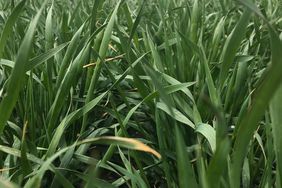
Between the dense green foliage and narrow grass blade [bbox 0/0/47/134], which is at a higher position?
narrow grass blade [bbox 0/0/47/134]

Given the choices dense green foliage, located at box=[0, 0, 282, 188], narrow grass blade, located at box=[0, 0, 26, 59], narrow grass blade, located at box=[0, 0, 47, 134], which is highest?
narrow grass blade, located at box=[0, 0, 26, 59]

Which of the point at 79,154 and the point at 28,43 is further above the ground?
the point at 28,43

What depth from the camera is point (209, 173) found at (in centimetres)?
42

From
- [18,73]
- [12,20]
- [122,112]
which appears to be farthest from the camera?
[122,112]

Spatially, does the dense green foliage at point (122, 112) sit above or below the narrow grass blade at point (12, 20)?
below

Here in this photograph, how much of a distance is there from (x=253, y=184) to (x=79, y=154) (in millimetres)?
311

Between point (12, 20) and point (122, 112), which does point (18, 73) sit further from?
point (122, 112)

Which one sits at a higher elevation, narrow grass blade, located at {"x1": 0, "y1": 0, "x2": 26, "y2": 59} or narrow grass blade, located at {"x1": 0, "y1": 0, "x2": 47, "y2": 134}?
narrow grass blade, located at {"x1": 0, "y1": 0, "x2": 26, "y2": 59}

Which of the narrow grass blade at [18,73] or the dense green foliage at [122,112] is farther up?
the narrow grass blade at [18,73]

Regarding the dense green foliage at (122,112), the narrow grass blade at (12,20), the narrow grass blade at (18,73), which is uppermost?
the narrow grass blade at (12,20)

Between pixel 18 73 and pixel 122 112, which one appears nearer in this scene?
pixel 18 73

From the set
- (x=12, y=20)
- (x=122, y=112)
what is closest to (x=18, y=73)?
(x=12, y=20)

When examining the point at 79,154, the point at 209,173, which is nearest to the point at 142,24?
the point at 79,154

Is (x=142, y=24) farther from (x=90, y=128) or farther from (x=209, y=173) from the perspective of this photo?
(x=209, y=173)
